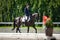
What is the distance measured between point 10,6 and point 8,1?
2.02ft

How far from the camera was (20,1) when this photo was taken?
15461 millimetres

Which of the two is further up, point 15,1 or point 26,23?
point 15,1

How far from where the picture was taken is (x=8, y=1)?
15.8 meters

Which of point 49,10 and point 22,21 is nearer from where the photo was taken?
point 22,21

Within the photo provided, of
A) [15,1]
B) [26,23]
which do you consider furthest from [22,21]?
[15,1]

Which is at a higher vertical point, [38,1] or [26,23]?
Answer: [38,1]

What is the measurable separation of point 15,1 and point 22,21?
3.48 metres

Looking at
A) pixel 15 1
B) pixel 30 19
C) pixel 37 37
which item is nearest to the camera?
pixel 37 37

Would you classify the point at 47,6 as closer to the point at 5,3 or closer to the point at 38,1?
the point at 38,1

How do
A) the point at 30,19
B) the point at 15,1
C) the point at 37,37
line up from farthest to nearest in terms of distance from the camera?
the point at 15,1, the point at 30,19, the point at 37,37

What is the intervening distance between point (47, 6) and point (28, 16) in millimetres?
4009

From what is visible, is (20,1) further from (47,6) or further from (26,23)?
(26,23)

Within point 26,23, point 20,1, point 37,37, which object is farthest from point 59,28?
point 37,37

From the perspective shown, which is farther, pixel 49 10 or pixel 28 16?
pixel 49 10
